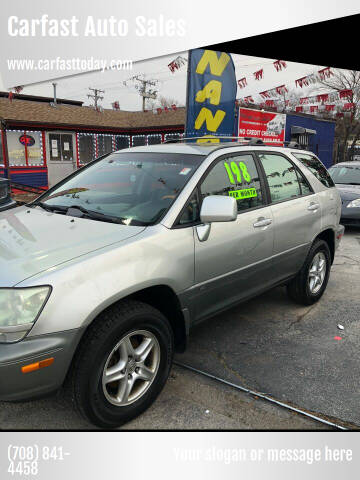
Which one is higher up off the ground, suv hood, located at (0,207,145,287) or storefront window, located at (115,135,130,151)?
storefront window, located at (115,135,130,151)

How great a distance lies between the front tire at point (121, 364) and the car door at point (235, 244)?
0.47 meters

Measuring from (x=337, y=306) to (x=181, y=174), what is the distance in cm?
268

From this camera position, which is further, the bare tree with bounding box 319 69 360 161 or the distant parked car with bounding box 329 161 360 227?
the bare tree with bounding box 319 69 360 161

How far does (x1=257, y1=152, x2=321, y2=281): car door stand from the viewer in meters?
3.71

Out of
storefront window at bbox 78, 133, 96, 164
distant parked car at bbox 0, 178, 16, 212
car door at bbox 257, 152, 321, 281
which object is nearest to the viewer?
car door at bbox 257, 152, 321, 281

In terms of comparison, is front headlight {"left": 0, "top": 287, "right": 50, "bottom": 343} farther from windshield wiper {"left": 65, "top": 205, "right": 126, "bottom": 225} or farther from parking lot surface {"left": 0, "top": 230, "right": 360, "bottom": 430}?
windshield wiper {"left": 65, "top": 205, "right": 126, "bottom": 225}

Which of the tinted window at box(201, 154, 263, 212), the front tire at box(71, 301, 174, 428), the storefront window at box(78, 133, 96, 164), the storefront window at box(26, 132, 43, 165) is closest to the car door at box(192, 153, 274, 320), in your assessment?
the tinted window at box(201, 154, 263, 212)

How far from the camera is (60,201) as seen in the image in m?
3.24

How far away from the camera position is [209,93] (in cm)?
741

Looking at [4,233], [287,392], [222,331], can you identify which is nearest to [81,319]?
[4,233]

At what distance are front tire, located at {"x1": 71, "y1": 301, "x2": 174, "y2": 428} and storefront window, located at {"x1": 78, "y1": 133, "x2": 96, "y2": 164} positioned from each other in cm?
1577

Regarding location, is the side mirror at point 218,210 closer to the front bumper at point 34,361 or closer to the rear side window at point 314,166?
the front bumper at point 34,361

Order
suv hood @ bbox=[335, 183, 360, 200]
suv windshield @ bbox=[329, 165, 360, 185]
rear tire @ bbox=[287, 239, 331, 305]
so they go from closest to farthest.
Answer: rear tire @ bbox=[287, 239, 331, 305] < suv hood @ bbox=[335, 183, 360, 200] < suv windshield @ bbox=[329, 165, 360, 185]

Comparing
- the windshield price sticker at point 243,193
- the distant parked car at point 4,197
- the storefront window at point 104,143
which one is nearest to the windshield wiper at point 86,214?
the windshield price sticker at point 243,193
